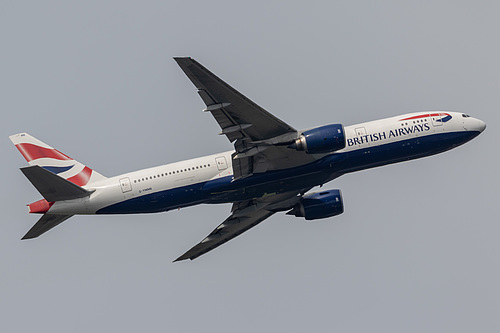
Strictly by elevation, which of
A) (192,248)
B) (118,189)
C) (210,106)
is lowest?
(192,248)

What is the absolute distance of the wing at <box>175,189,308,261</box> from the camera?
6309 cm

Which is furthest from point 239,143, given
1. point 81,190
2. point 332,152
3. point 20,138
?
point 20,138

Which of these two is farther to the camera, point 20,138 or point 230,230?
point 230,230

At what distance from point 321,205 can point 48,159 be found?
21.2 m

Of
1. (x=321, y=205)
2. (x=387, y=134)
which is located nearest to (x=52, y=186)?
(x=321, y=205)

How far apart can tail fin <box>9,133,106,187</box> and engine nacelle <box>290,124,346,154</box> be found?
51.4 ft

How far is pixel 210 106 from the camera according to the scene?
5175 centimetres

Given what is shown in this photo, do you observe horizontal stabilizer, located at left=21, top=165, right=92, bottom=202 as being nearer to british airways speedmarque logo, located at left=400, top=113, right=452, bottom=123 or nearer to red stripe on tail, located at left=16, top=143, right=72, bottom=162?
red stripe on tail, located at left=16, top=143, right=72, bottom=162

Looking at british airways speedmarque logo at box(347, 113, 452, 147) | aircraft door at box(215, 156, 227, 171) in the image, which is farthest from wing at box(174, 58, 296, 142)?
british airways speedmarque logo at box(347, 113, 452, 147)

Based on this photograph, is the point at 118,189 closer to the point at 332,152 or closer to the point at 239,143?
the point at 239,143

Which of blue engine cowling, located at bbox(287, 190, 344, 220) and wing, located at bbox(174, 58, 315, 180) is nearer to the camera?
wing, located at bbox(174, 58, 315, 180)

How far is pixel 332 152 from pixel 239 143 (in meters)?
6.54

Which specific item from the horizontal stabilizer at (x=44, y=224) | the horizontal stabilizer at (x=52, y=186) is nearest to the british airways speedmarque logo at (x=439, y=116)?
the horizontal stabilizer at (x=52, y=186)

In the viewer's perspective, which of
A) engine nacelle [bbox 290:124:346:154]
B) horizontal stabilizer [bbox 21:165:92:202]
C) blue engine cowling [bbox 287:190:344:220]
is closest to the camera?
horizontal stabilizer [bbox 21:165:92:202]
